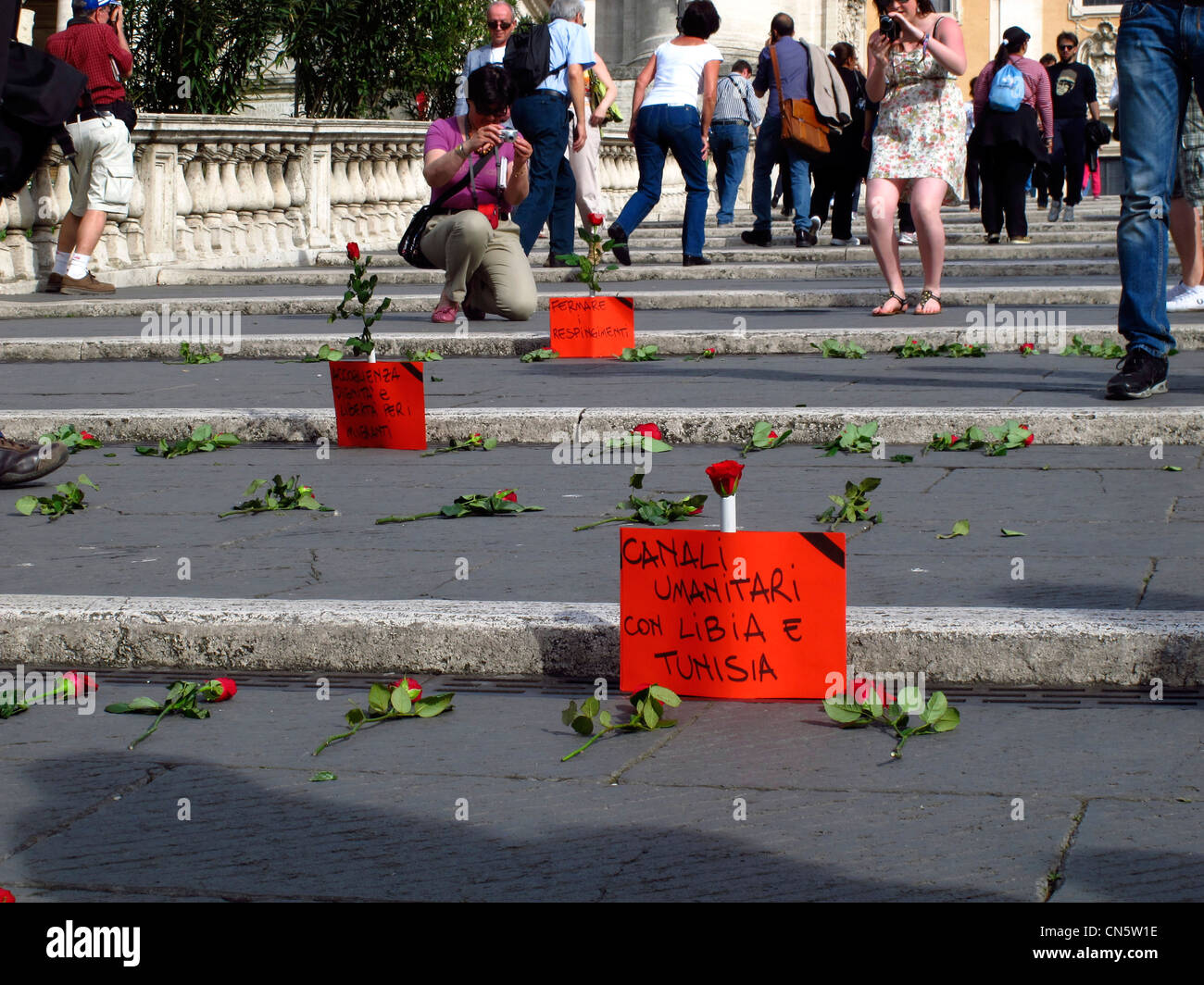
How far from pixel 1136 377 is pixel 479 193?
418cm

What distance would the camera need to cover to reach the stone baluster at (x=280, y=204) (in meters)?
15.0

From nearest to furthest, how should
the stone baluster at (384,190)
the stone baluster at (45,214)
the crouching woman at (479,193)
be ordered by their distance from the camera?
1. the crouching woman at (479,193)
2. the stone baluster at (45,214)
3. the stone baluster at (384,190)

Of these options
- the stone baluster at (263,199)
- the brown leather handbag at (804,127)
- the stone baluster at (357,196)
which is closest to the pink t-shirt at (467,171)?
Answer: the stone baluster at (263,199)

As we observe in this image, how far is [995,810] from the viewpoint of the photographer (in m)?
2.73

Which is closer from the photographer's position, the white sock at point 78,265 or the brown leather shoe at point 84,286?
the white sock at point 78,265

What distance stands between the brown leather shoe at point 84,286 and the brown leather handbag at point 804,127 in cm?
590

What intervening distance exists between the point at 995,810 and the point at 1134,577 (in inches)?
53.8

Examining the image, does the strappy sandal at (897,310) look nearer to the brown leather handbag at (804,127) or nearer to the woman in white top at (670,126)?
the woman in white top at (670,126)

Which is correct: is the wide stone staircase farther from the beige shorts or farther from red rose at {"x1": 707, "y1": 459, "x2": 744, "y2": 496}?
the beige shorts

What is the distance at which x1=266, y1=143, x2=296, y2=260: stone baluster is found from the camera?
1496cm

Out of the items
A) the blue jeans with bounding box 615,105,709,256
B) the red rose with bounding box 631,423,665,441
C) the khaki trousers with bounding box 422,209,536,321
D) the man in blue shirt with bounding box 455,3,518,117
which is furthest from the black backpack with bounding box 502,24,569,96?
the red rose with bounding box 631,423,665,441

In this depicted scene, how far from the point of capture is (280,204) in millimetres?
15062

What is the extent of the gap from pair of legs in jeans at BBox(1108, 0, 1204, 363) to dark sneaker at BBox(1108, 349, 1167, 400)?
1.6 inches
